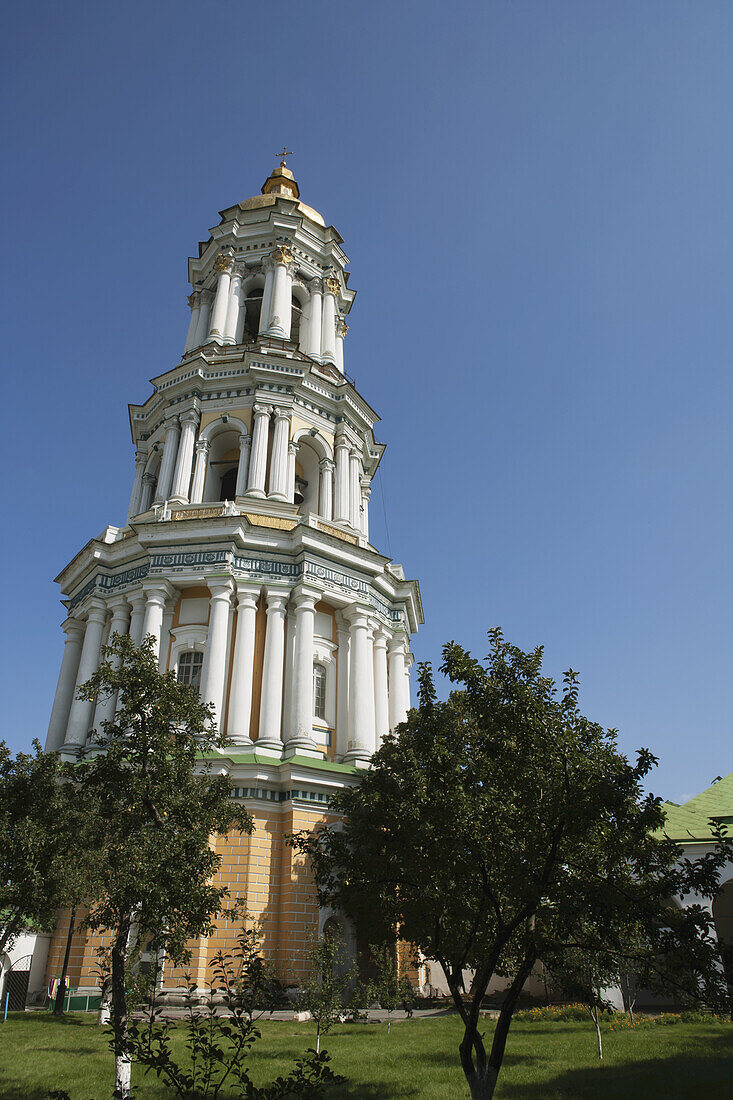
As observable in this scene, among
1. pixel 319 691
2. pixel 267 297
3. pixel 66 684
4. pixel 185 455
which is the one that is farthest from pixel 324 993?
pixel 267 297

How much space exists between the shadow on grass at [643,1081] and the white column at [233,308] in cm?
2827

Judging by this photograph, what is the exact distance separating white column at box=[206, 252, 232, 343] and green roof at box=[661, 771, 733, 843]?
25110mm

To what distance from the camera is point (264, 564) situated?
26.3 m

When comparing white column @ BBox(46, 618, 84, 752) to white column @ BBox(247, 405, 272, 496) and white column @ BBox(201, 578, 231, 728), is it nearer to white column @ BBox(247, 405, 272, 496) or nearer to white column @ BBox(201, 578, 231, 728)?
white column @ BBox(201, 578, 231, 728)

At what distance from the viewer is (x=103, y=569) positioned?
2752 cm

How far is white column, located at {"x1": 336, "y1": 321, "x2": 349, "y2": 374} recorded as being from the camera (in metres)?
35.3

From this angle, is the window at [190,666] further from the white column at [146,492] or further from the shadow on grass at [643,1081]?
the shadow on grass at [643,1081]

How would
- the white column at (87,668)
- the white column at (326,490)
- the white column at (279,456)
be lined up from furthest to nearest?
the white column at (326,490), the white column at (279,456), the white column at (87,668)

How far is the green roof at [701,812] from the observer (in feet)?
83.3

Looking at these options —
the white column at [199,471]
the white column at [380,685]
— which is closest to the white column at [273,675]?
the white column at [380,685]

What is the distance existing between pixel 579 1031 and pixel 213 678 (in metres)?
13.4

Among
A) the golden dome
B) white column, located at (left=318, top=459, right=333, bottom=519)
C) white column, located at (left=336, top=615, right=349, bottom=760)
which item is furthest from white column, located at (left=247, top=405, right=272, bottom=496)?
the golden dome

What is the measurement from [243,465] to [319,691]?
920 cm

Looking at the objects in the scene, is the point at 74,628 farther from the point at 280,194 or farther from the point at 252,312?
the point at 280,194
